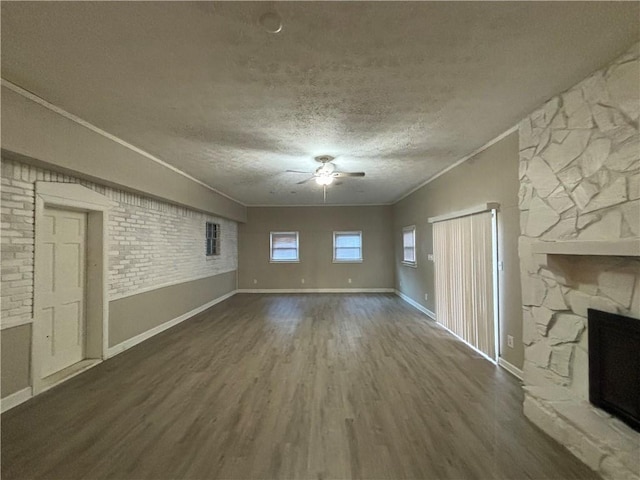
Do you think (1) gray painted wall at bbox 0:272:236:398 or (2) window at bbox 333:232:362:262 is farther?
(2) window at bbox 333:232:362:262

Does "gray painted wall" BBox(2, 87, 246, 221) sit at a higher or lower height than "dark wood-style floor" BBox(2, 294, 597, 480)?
higher

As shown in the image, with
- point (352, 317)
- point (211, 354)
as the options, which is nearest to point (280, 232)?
point (352, 317)

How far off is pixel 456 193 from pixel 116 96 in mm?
4510

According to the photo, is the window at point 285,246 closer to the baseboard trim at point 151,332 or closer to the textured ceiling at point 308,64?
the baseboard trim at point 151,332

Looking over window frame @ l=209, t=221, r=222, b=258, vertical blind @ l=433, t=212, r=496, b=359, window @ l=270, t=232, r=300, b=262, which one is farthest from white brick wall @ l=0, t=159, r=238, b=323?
vertical blind @ l=433, t=212, r=496, b=359

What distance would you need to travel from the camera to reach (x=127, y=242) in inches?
172

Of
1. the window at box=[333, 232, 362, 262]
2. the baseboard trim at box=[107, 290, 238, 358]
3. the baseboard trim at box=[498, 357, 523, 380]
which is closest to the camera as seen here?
the baseboard trim at box=[498, 357, 523, 380]

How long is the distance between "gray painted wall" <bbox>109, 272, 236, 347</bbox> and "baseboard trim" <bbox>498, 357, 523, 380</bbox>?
4958 millimetres

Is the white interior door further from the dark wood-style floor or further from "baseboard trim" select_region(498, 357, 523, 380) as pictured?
"baseboard trim" select_region(498, 357, 523, 380)

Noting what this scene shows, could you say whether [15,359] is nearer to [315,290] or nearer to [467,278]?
[467,278]

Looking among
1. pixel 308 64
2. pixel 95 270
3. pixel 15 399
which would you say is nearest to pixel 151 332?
pixel 95 270

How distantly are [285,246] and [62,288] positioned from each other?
6422mm

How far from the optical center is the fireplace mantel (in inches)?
71.7

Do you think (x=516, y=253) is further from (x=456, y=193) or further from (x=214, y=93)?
(x=214, y=93)
